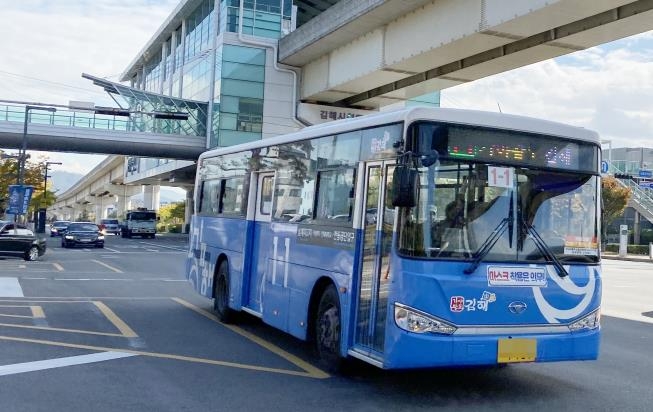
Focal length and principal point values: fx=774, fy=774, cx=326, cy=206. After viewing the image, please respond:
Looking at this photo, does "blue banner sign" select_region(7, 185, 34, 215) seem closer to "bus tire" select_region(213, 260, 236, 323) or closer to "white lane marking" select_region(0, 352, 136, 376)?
"bus tire" select_region(213, 260, 236, 323)

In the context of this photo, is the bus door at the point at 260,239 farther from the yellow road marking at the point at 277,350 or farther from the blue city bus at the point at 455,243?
the blue city bus at the point at 455,243

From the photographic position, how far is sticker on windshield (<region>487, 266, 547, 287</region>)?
7.48 meters

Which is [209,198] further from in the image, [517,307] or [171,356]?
[517,307]

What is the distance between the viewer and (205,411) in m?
7.03

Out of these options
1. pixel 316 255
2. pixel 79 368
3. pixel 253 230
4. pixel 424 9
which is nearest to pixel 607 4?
pixel 424 9

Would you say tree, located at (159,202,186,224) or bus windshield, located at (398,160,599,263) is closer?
bus windshield, located at (398,160,599,263)

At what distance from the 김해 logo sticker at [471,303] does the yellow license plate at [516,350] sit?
397 millimetres

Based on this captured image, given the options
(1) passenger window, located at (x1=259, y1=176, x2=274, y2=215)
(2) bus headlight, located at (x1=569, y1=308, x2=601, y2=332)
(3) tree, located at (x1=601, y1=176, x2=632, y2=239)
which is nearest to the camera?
(2) bus headlight, located at (x1=569, y1=308, x2=601, y2=332)

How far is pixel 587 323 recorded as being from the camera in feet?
26.3

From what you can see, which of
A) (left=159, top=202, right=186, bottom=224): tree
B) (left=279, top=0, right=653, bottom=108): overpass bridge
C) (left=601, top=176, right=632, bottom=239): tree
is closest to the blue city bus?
(left=279, top=0, right=653, bottom=108): overpass bridge

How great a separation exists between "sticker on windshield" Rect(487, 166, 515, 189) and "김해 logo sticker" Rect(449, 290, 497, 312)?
1.08m

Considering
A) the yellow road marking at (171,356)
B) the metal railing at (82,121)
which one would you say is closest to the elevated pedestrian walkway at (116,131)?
the metal railing at (82,121)

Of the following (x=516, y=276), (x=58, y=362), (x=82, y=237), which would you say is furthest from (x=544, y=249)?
(x=82, y=237)

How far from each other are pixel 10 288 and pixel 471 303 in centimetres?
1346
